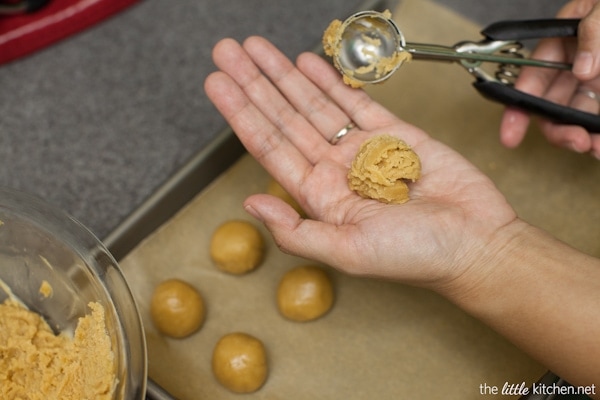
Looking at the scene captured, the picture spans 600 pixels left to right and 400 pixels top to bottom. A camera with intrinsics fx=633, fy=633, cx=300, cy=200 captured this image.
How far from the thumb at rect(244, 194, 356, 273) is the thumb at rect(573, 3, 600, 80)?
44 cm

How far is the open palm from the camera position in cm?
77

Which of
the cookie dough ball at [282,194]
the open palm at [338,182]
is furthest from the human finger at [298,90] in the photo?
the cookie dough ball at [282,194]

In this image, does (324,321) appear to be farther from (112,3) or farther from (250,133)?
(112,3)

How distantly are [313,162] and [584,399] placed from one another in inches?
19.8

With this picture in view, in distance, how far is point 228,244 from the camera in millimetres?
952

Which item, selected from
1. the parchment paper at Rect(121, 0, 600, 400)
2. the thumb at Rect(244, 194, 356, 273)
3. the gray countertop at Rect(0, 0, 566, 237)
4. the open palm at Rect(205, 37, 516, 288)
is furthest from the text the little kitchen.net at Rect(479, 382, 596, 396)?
the gray countertop at Rect(0, 0, 566, 237)

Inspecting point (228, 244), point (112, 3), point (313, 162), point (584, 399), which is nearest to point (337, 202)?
point (313, 162)

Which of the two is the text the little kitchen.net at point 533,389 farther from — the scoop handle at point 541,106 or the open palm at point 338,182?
the scoop handle at point 541,106

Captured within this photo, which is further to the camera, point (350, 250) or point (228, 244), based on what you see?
point (228, 244)

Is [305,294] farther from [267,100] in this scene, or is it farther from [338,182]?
[267,100]

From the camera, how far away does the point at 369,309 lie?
0.96m

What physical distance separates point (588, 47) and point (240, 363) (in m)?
0.66

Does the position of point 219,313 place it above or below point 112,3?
below

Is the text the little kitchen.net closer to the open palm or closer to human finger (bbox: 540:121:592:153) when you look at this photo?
the open palm
